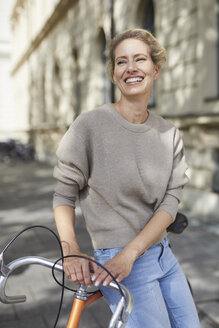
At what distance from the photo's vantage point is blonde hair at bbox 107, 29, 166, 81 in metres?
1.66

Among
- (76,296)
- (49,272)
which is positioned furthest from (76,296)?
(49,272)

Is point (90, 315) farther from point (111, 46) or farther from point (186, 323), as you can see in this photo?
point (111, 46)

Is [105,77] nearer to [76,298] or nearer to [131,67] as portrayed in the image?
[131,67]

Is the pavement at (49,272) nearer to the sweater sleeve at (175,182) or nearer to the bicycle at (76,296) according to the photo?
the bicycle at (76,296)

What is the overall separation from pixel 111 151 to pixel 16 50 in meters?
32.1

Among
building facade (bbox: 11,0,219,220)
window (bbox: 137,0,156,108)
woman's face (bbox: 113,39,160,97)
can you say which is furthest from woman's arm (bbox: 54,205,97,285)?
window (bbox: 137,0,156,108)

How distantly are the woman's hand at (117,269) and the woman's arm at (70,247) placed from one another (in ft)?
0.10

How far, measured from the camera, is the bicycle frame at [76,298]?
121cm

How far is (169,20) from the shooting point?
795 cm

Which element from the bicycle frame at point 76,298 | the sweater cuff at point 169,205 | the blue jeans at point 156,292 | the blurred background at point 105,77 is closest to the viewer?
the bicycle frame at point 76,298

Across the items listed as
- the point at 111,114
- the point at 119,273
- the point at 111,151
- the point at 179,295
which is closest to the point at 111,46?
the point at 111,114

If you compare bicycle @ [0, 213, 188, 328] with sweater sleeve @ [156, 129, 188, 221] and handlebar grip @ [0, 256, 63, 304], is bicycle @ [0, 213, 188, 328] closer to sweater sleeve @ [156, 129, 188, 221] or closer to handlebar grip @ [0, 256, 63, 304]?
handlebar grip @ [0, 256, 63, 304]

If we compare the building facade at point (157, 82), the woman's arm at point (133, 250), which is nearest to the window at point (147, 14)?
the building facade at point (157, 82)

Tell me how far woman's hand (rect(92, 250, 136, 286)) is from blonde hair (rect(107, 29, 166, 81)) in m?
0.78
